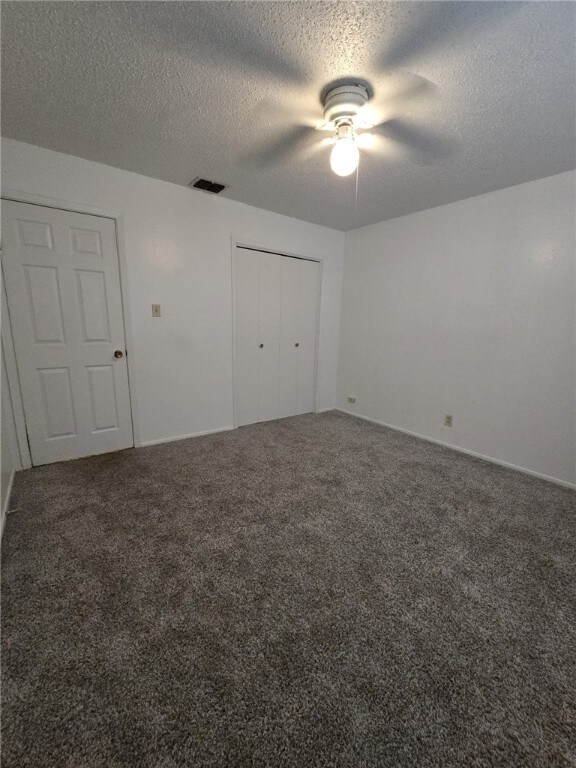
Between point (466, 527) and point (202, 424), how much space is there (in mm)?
2528

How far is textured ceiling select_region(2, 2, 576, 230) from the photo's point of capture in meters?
1.20

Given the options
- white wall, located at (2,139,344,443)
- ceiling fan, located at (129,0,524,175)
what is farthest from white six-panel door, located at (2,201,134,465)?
ceiling fan, located at (129,0,524,175)

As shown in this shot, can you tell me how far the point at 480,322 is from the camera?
2.87 meters

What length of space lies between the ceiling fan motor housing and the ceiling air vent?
1.40 meters

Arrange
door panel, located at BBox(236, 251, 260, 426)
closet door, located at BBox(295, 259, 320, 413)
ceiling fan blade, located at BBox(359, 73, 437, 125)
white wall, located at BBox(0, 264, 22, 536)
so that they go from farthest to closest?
closet door, located at BBox(295, 259, 320, 413), door panel, located at BBox(236, 251, 260, 426), white wall, located at BBox(0, 264, 22, 536), ceiling fan blade, located at BBox(359, 73, 437, 125)

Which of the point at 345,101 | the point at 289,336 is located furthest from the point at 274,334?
the point at 345,101

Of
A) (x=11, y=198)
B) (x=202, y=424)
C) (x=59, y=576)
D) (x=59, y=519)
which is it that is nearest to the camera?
(x=59, y=576)

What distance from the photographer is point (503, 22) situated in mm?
1185

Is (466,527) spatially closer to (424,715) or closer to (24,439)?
(424,715)

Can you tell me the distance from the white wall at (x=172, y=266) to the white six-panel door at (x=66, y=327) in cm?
15

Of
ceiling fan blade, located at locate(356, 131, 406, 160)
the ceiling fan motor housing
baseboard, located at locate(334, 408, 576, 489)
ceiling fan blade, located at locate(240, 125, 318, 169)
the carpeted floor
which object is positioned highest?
ceiling fan blade, located at locate(240, 125, 318, 169)

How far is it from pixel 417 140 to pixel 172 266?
2162 millimetres

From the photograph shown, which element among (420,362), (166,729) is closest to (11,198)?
(166,729)

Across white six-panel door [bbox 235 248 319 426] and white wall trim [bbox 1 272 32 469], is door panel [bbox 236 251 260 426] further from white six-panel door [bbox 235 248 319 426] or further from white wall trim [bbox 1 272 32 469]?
white wall trim [bbox 1 272 32 469]
